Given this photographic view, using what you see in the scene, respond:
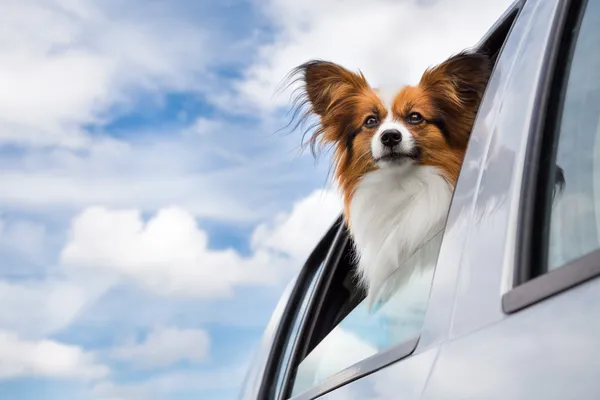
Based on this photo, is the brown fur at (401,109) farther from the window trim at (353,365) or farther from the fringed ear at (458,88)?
the window trim at (353,365)

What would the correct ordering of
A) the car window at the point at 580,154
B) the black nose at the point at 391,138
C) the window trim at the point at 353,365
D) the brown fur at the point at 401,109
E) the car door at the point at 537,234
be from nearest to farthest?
the car door at the point at 537,234, the car window at the point at 580,154, the window trim at the point at 353,365, the brown fur at the point at 401,109, the black nose at the point at 391,138

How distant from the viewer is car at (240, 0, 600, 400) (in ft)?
3.52

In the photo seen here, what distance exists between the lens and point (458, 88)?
315cm

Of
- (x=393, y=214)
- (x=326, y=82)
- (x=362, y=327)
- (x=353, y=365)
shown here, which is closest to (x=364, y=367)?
(x=353, y=365)

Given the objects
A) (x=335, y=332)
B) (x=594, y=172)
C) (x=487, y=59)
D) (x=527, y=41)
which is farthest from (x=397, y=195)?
(x=594, y=172)

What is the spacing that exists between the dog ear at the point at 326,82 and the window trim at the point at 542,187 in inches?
80.2

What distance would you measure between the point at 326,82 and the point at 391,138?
0.47 metres

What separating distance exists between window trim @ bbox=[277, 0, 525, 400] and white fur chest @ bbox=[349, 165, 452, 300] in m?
0.18

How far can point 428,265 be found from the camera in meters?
2.01

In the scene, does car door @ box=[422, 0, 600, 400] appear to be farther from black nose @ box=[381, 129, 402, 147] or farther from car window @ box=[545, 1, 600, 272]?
black nose @ box=[381, 129, 402, 147]

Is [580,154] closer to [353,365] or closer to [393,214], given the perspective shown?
[353,365]

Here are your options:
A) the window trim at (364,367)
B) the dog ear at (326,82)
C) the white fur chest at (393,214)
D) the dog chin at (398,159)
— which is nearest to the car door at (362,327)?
the window trim at (364,367)

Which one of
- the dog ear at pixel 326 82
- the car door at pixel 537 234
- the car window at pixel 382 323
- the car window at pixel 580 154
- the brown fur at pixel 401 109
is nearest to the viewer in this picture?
the car door at pixel 537 234

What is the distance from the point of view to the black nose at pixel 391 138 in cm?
329
